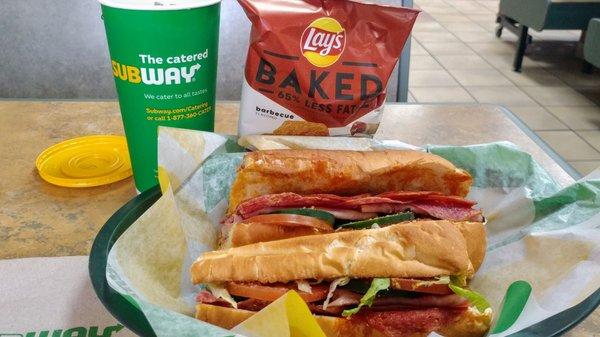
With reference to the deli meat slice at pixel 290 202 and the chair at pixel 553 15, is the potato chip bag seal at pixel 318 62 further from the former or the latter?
the chair at pixel 553 15

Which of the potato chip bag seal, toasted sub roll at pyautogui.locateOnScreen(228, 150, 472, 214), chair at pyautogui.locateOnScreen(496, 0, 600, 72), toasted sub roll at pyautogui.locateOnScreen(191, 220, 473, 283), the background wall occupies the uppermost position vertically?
the potato chip bag seal

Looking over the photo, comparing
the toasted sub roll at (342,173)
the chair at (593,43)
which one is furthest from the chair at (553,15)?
the toasted sub roll at (342,173)

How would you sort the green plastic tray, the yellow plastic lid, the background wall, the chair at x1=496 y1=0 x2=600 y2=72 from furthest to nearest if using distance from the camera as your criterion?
the chair at x1=496 y1=0 x2=600 y2=72 → the background wall → the yellow plastic lid → the green plastic tray

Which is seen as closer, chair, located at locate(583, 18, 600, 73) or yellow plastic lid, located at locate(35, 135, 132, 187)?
yellow plastic lid, located at locate(35, 135, 132, 187)

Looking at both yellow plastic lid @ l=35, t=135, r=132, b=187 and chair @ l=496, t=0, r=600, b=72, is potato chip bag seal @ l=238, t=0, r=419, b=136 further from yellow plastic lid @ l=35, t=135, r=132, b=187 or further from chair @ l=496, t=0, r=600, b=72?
chair @ l=496, t=0, r=600, b=72

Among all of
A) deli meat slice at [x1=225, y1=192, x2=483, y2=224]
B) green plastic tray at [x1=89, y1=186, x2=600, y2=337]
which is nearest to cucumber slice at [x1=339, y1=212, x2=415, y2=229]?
deli meat slice at [x1=225, y1=192, x2=483, y2=224]

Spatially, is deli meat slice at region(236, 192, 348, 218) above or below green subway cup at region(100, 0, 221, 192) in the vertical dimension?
below

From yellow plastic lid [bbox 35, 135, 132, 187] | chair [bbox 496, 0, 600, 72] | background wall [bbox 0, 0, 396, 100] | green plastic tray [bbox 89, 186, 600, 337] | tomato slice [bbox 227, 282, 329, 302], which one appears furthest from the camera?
chair [bbox 496, 0, 600, 72]
